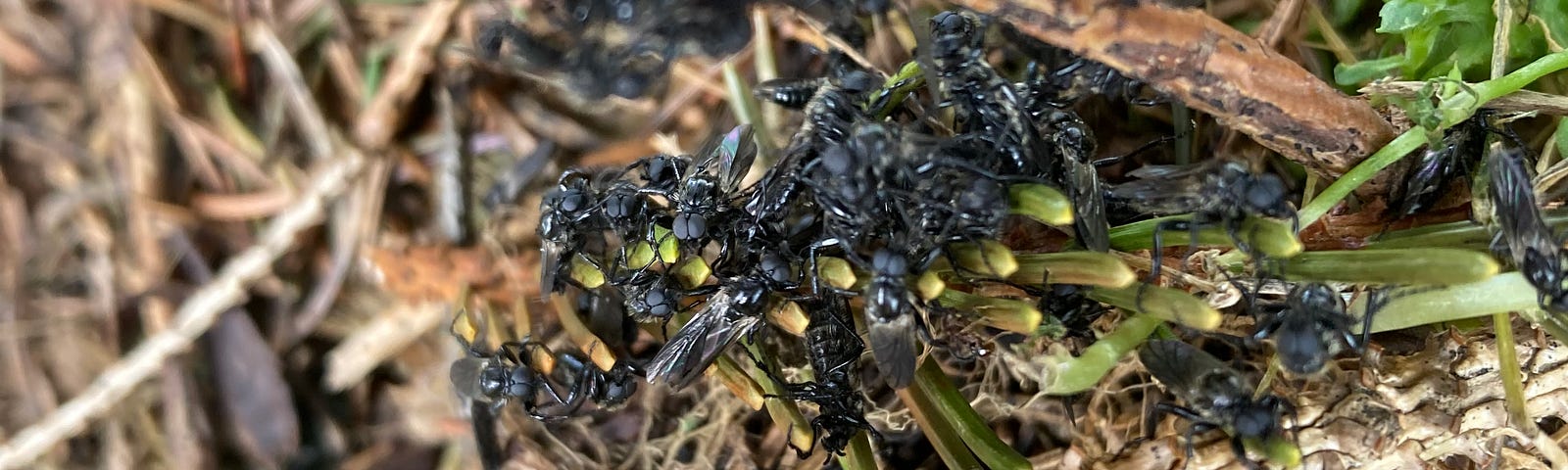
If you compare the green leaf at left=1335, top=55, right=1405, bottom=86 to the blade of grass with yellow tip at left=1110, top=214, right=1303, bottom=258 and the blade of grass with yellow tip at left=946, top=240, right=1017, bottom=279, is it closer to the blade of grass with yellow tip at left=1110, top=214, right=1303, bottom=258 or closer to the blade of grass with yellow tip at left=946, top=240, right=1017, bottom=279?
the blade of grass with yellow tip at left=1110, top=214, right=1303, bottom=258

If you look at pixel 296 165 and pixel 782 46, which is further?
pixel 296 165

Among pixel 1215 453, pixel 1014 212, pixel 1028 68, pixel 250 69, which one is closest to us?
pixel 1014 212

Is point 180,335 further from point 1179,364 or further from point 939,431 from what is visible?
point 1179,364

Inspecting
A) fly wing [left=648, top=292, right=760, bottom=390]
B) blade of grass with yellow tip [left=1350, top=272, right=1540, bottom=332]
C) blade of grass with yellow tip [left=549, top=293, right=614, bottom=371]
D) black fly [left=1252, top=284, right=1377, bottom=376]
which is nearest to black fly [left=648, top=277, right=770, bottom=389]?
fly wing [left=648, top=292, right=760, bottom=390]

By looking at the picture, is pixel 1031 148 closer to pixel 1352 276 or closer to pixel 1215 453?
pixel 1352 276

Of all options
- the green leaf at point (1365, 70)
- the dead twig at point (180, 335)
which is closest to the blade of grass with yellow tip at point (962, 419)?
the green leaf at point (1365, 70)

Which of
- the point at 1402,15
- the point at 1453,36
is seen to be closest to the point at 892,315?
the point at 1402,15

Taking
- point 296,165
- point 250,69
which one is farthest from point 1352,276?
point 250,69
